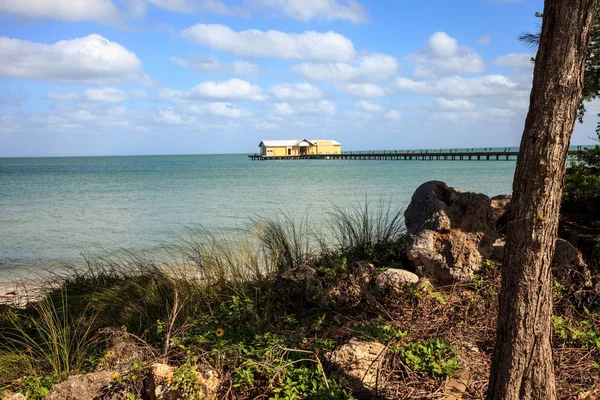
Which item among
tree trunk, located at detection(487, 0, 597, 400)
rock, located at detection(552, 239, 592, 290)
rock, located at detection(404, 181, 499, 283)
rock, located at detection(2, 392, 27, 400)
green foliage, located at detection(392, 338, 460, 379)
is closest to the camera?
tree trunk, located at detection(487, 0, 597, 400)

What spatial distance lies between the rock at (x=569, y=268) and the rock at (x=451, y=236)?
655 mm

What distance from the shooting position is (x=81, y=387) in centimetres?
321

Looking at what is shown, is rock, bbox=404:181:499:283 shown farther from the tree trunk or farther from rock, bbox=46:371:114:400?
rock, bbox=46:371:114:400

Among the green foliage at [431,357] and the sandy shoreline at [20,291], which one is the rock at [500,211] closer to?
the green foliage at [431,357]

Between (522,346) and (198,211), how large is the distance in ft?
58.0

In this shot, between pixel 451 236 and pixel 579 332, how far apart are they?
1.70 meters

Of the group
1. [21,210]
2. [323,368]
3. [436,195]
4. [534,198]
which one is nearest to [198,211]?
[21,210]

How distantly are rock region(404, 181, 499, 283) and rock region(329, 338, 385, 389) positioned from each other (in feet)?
5.64

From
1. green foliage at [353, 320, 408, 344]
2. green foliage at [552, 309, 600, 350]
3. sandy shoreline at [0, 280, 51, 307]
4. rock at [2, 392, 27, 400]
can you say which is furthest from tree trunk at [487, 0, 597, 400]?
sandy shoreline at [0, 280, 51, 307]

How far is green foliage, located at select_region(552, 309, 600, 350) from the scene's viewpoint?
3.67 meters

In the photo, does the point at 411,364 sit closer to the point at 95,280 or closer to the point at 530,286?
the point at 530,286

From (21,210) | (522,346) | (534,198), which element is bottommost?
(21,210)

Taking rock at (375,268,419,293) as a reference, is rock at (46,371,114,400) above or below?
below

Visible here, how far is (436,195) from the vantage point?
18.7ft
